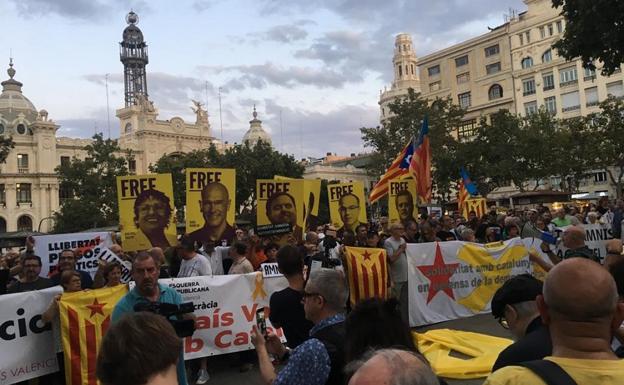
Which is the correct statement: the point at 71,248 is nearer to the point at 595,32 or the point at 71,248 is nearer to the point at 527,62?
the point at 595,32

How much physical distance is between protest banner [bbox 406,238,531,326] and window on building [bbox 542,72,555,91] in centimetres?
5932

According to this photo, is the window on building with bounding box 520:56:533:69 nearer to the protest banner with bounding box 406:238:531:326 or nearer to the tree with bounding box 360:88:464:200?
the tree with bounding box 360:88:464:200

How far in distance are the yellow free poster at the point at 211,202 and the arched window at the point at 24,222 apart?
221 ft

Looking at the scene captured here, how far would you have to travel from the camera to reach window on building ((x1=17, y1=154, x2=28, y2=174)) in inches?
2761

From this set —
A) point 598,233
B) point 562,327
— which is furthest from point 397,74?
point 562,327

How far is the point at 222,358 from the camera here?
8.18m

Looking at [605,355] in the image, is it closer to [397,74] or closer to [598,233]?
[598,233]

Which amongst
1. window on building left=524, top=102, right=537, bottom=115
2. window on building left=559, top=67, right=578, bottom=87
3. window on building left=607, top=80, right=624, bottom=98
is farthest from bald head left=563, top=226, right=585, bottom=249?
window on building left=524, top=102, right=537, bottom=115

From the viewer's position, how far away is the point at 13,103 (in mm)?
73688

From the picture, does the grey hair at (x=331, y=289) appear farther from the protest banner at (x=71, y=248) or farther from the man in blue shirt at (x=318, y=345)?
the protest banner at (x=71, y=248)

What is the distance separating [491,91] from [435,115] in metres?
34.5

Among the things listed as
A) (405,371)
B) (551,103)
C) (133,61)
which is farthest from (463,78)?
(133,61)

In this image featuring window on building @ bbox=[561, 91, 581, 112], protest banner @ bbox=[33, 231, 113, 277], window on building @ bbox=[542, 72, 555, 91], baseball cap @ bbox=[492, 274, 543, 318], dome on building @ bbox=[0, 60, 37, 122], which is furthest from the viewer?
dome on building @ bbox=[0, 60, 37, 122]

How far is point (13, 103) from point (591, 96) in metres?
70.9
